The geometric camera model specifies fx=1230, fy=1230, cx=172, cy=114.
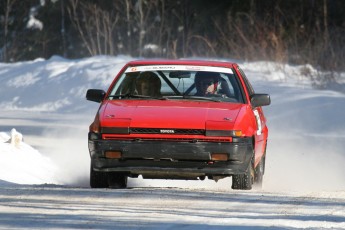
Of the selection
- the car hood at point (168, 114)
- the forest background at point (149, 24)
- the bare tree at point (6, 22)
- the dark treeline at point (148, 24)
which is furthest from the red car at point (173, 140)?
the bare tree at point (6, 22)

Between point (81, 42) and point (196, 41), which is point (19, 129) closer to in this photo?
point (196, 41)

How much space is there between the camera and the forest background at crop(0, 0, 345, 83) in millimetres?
45656

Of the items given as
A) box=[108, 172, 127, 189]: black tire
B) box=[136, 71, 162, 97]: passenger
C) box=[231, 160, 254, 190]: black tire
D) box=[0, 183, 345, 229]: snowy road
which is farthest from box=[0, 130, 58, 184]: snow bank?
box=[231, 160, 254, 190]: black tire

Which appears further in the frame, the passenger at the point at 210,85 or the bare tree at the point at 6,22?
the bare tree at the point at 6,22

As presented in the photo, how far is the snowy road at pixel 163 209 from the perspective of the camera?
29.1ft

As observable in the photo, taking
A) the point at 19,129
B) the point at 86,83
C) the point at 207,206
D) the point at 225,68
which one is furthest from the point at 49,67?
the point at 207,206

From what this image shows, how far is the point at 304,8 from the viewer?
50.2m

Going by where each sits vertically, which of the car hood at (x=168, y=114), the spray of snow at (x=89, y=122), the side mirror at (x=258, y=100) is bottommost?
the spray of snow at (x=89, y=122)

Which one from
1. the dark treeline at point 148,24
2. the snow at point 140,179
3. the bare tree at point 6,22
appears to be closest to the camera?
the snow at point 140,179

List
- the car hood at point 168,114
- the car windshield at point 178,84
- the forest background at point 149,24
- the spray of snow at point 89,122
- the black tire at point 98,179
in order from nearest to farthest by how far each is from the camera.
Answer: the car hood at point 168,114, the black tire at point 98,179, the car windshield at point 178,84, the spray of snow at point 89,122, the forest background at point 149,24

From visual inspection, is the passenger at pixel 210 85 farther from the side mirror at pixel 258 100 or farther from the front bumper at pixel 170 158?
the front bumper at pixel 170 158

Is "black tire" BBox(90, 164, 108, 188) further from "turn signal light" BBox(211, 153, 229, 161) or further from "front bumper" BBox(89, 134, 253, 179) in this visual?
"turn signal light" BBox(211, 153, 229, 161)

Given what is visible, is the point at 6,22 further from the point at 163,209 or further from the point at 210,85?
the point at 163,209

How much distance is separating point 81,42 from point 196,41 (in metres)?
9.15
